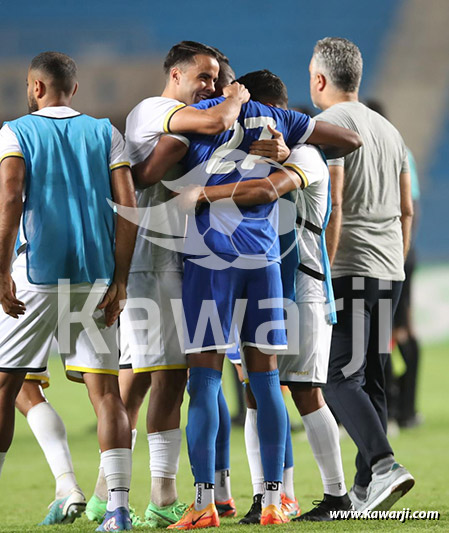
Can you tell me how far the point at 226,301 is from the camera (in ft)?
10.1

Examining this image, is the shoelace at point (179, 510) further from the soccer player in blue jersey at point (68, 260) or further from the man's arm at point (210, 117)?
the man's arm at point (210, 117)

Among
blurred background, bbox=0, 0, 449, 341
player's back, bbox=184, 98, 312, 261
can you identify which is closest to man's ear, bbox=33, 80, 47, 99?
player's back, bbox=184, 98, 312, 261

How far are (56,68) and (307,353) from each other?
1366 mm

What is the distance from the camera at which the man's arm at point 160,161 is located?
309cm

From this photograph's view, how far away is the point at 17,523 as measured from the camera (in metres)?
3.40

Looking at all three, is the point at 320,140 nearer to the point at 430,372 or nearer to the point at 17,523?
the point at 17,523

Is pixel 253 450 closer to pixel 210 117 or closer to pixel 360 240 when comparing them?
pixel 360 240

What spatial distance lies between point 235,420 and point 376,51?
12540mm

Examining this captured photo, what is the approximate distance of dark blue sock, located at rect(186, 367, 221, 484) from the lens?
2.97 metres

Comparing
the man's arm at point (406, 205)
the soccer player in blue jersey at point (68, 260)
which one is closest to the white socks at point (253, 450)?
the soccer player in blue jersey at point (68, 260)

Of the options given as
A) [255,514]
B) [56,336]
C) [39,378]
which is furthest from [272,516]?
[39,378]

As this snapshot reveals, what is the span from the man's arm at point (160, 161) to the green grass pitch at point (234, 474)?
4.04ft

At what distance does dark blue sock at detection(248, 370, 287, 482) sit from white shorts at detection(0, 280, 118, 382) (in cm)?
51

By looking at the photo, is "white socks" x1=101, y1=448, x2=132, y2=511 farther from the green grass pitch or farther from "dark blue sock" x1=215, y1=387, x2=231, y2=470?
"dark blue sock" x1=215, y1=387, x2=231, y2=470
